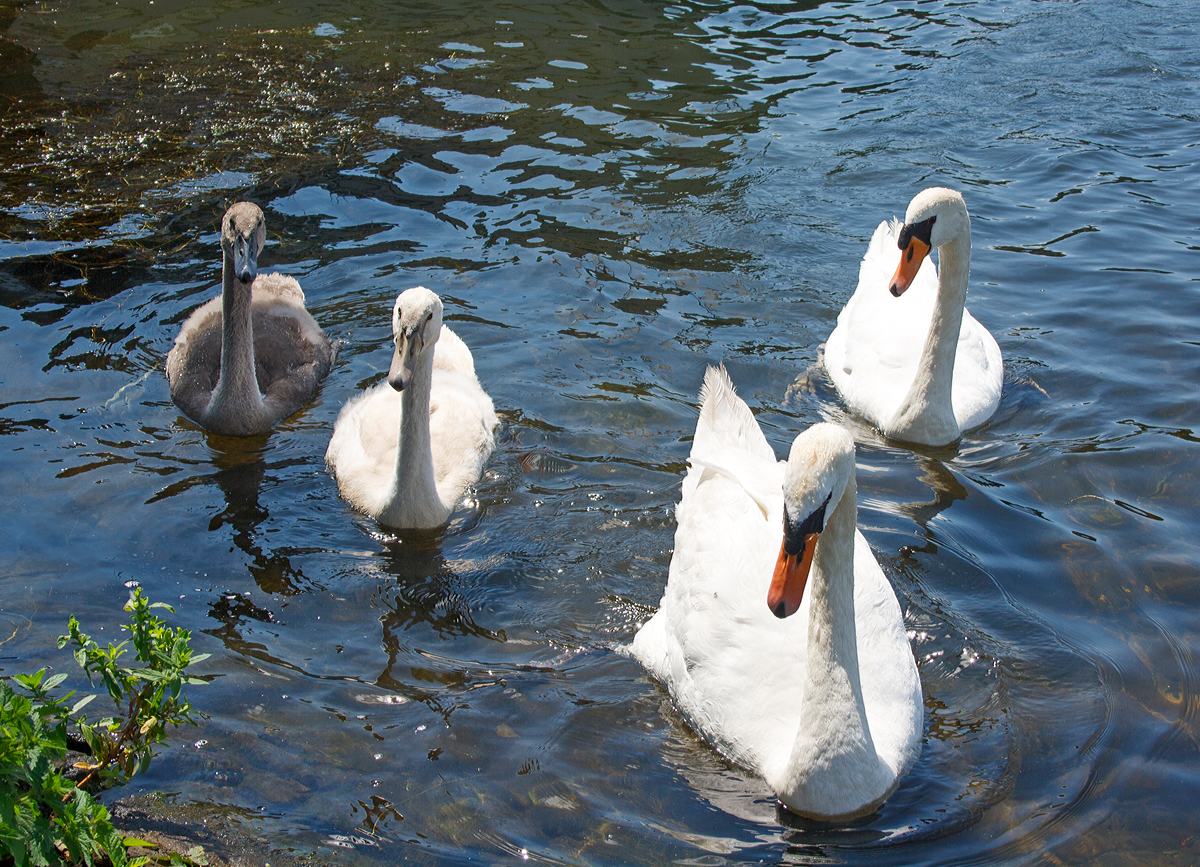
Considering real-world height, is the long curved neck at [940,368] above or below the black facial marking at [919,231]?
below

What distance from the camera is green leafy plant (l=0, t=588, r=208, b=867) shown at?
8.86 ft

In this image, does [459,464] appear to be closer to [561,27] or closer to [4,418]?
[4,418]

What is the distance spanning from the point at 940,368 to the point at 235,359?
4544mm

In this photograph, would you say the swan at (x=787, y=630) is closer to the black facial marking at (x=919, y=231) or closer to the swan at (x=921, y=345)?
the swan at (x=921, y=345)

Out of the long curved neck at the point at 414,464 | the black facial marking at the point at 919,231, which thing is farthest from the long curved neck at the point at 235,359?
the black facial marking at the point at 919,231

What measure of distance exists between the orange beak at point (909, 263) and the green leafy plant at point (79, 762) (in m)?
5.06

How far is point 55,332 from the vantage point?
288 inches

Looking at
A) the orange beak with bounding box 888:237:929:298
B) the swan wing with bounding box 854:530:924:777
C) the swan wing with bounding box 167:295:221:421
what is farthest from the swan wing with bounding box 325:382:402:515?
the orange beak with bounding box 888:237:929:298

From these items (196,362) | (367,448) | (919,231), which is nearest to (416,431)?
(367,448)

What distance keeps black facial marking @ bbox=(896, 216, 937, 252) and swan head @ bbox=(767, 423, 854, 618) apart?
11.3ft

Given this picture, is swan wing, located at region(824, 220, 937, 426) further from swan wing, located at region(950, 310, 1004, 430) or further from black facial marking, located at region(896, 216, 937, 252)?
black facial marking, located at region(896, 216, 937, 252)

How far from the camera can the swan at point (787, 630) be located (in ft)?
12.2

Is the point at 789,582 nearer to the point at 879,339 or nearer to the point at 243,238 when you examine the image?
the point at 879,339

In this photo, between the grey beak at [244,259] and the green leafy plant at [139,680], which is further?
the grey beak at [244,259]
